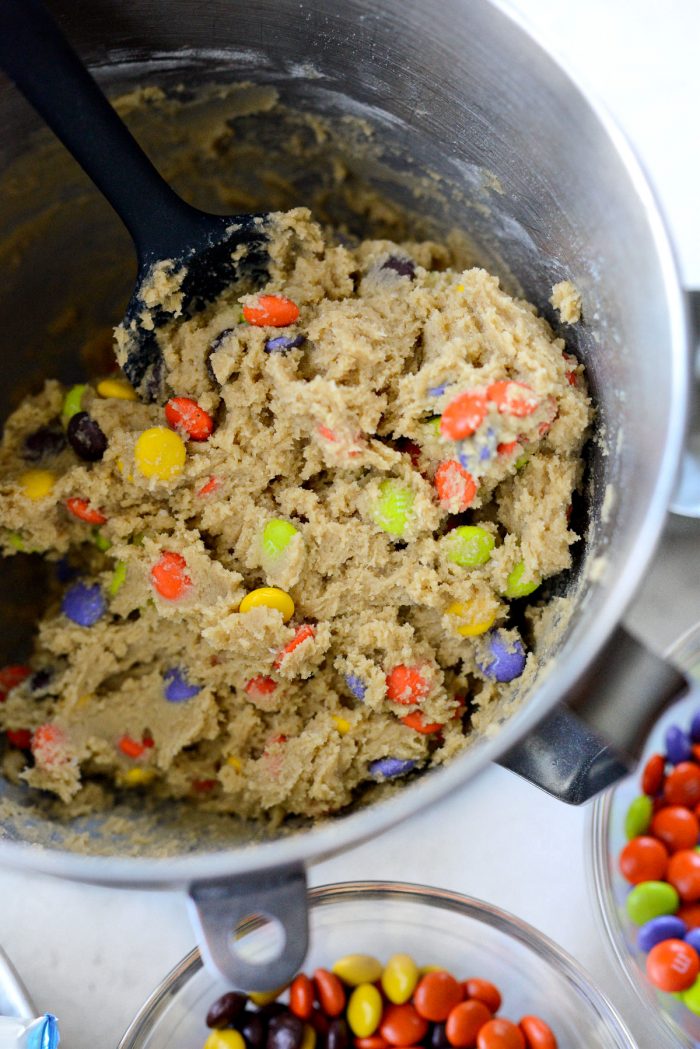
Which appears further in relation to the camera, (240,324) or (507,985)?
(507,985)

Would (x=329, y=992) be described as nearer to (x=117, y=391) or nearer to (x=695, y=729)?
(x=695, y=729)

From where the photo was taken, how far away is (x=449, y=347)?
1.23 m

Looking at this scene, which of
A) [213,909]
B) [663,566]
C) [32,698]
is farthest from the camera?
→ [663,566]

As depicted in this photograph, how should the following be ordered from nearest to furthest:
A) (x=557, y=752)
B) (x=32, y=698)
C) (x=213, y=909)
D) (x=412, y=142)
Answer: (x=213, y=909) < (x=557, y=752) < (x=412, y=142) < (x=32, y=698)

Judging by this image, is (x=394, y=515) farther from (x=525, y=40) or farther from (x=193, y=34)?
(x=193, y=34)

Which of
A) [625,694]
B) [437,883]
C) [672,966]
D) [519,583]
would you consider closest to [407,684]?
[519,583]

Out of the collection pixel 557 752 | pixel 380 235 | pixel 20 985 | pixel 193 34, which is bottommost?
pixel 20 985

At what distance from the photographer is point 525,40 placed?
42.1 inches

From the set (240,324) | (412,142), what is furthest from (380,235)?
(240,324)

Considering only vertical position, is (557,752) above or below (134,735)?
above

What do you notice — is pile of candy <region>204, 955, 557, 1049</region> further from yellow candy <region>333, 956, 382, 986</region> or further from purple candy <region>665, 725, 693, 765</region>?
purple candy <region>665, 725, 693, 765</region>

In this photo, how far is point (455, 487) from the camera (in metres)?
1.23

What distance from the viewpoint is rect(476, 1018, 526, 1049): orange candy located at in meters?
1.35

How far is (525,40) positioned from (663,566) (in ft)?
2.95
